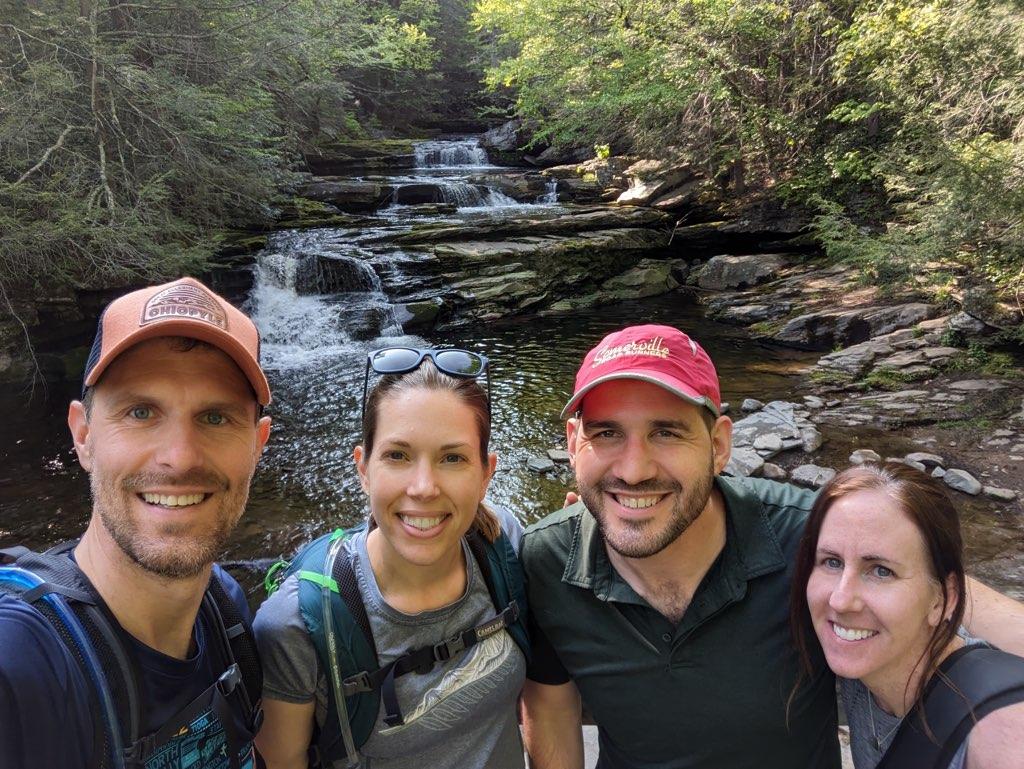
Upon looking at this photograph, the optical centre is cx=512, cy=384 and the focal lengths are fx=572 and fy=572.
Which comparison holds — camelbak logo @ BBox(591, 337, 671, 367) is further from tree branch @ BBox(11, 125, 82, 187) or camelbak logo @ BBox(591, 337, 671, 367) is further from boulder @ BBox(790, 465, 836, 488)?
tree branch @ BBox(11, 125, 82, 187)

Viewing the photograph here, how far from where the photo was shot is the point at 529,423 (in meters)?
8.45

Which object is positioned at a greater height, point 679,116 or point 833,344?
point 679,116

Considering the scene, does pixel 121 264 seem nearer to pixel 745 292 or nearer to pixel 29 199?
pixel 29 199

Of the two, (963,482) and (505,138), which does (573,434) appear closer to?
(963,482)

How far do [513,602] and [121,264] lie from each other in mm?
9070

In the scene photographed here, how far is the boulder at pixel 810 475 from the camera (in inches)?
239

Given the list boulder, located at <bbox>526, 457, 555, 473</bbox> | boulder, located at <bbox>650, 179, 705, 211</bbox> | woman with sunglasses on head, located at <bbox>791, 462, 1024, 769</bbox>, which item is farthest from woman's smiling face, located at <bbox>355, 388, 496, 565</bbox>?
boulder, located at <bbox>650, 179, 705, 211</bbox>

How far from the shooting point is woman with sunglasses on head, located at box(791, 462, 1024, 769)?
1502mm

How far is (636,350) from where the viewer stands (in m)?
1.93

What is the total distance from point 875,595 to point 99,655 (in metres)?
2.01

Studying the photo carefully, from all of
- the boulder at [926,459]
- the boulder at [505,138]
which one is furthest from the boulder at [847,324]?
the boulder at [505,138]

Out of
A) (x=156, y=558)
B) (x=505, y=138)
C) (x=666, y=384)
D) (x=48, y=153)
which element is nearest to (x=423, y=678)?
(x=156, y=558)

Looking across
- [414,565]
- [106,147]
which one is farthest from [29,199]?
[414,565]

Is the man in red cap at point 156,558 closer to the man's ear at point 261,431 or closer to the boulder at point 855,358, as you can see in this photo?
the man's ear at point 261,431
